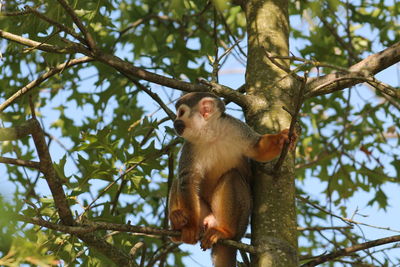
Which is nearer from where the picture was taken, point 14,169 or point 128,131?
point 128,131

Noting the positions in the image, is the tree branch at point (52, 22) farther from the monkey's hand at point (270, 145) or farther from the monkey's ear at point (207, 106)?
the monkey's hand at point (270, 145)

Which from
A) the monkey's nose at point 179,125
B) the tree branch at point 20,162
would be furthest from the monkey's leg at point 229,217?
the tree branch at point 20,162

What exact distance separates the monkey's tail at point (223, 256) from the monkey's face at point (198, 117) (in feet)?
3.54

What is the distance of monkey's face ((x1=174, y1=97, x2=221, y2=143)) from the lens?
531 cm

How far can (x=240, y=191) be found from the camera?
16.2 feet

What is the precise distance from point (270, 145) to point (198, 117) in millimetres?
979

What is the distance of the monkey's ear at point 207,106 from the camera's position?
17.8 ft

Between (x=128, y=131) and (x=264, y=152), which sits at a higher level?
(x=128, y=131)

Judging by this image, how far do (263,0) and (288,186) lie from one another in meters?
2.11

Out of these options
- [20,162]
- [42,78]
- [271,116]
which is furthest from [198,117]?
[20,162]

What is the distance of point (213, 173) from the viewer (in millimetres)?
5328

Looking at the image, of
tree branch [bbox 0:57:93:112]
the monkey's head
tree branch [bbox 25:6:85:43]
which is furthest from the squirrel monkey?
tree branch [bbox 25:6:85:43]

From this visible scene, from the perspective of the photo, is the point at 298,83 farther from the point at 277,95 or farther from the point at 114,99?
the point at 114,99

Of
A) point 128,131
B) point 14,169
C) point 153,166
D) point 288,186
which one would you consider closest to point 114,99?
point 14,169
